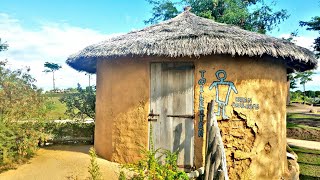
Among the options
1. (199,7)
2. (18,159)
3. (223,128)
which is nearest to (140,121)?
(223,128)

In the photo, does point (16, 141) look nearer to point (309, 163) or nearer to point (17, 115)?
point (17, 115)

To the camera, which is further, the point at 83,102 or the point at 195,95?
the point at 83,102

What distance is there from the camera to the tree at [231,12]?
14.7m

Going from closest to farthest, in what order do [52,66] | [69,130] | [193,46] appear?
[193,46] → [69,130] → [52,66]

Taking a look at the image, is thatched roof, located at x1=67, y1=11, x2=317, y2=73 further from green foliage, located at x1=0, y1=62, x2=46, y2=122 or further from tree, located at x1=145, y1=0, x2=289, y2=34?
tree, located at x1=145, y1=0, x2=289, y2=34

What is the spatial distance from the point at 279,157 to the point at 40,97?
19.1 feet

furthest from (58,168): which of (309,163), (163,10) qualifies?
(163,10)

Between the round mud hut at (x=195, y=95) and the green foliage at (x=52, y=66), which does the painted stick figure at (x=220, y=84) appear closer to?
the round mud hut at (x=195, y=95)

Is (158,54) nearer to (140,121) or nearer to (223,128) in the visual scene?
(140,121)

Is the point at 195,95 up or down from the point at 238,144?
up

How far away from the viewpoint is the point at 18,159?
6.14m

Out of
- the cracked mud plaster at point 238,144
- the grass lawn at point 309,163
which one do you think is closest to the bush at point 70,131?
the cracked mud plaster at point 238,144

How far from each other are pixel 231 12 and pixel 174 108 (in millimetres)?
10098

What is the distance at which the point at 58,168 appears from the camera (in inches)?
225
